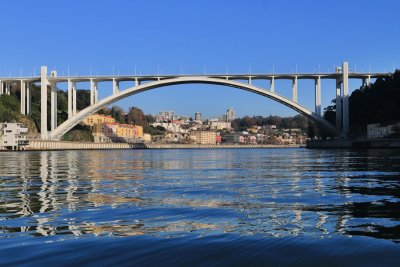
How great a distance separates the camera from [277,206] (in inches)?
323

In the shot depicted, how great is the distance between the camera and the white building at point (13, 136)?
254 feet

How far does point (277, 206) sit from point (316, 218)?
57.2 inches

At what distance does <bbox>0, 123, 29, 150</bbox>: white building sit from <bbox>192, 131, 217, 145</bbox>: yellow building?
374 ft

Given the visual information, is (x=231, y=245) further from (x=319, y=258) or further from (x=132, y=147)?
(x=132, y=147)

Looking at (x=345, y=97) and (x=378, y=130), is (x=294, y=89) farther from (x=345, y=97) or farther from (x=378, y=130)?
(x=378, y=130)

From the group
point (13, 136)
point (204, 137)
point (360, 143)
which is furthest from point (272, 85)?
point (204, 137)

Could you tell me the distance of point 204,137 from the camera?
192625 mm

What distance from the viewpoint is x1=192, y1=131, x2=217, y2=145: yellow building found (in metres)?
191

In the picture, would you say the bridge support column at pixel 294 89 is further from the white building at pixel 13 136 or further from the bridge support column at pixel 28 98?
the bridge support column at pixel 28 98

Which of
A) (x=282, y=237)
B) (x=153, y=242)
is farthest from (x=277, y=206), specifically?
(x=153, y=242)

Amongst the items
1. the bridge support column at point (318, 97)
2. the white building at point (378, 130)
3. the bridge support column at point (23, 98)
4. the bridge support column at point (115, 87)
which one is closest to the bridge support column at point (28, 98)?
the bridge support column at point (23, 98)

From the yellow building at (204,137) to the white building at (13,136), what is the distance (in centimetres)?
11386

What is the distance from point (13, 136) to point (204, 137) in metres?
119

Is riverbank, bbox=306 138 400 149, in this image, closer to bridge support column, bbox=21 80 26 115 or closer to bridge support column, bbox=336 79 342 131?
bridge support column, bbox=336 79 342 131
